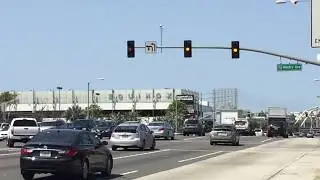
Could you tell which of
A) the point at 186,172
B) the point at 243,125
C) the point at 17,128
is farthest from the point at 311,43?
the point at 243,125

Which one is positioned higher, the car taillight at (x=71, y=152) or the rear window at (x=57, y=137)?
the rear window at (x=57, y=137)

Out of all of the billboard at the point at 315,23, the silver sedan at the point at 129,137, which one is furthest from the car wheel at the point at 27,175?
the silver sedan at the point at 129,137

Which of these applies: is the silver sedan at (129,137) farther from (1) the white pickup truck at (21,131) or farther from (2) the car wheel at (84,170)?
(2) the car wheel at (84,170)

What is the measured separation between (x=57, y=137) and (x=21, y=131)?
72.1 feet

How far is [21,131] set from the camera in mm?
40688

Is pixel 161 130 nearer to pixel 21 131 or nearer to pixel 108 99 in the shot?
pixel 21 131

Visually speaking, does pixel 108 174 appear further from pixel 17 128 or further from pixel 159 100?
pixel 159 100

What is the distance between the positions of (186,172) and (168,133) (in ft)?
114

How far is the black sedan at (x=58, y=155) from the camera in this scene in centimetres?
1861

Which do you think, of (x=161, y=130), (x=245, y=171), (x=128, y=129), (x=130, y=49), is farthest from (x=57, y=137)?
(x=161, y=130)

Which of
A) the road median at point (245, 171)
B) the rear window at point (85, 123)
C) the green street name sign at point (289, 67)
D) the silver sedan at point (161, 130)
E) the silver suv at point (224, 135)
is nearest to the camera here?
the road median at point (245, 171)

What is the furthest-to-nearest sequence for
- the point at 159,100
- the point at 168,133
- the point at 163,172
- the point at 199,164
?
the point at 159,100 < the point at 168,133 < the point at 199,164 < the point at 163,172

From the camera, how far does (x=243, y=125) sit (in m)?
79.1

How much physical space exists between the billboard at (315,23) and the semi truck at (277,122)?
56481mm
